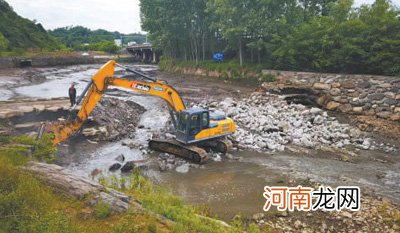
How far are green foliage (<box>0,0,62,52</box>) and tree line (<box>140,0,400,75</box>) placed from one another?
27521mm

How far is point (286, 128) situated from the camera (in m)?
19.0

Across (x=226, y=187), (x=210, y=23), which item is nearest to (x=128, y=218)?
(x=226, y=187)

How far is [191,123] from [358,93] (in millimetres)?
15067

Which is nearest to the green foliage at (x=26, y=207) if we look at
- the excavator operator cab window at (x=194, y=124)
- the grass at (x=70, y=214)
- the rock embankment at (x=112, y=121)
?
the grass at (x=70, y=214)

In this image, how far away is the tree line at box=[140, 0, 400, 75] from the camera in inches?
971

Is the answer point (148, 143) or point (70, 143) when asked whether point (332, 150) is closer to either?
point (148, 143)

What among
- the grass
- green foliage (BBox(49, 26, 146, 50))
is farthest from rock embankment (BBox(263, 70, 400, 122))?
green foliage (BBox(49, 26, 146, 50))

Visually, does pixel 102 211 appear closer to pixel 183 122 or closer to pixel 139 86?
pixel 183 122

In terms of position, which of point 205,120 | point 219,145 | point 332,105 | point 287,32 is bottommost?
point 219,145

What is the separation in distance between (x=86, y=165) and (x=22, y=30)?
222 ft

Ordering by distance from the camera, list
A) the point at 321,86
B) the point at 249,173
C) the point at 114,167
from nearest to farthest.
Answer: the point at 249,173 → the point at 114,167 → the point at 321,86

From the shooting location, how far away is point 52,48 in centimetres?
7125

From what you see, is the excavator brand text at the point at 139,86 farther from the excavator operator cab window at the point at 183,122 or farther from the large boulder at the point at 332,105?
the large boulder at the point at 332,105

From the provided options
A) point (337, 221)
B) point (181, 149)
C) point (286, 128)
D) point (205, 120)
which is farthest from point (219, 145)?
point (337, 221)
